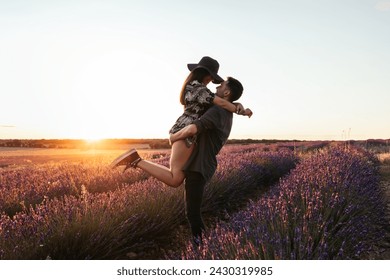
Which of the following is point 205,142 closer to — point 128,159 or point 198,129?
point 198,129

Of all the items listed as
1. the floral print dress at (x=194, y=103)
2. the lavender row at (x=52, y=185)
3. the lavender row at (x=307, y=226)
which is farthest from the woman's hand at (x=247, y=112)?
the lavender row at (x=52, y=185)

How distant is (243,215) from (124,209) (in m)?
1.16

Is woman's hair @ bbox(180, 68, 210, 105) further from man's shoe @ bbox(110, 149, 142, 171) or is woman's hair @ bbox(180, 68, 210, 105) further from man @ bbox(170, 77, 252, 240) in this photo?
man's shoe @ bbox(110, 149, 142, 171)

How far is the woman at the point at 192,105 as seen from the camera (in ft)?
9.15

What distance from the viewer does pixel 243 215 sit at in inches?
125

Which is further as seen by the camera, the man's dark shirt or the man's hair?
the man's hair

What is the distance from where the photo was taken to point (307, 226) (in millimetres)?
2693

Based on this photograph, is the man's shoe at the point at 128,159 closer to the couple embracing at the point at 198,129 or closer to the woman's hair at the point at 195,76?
the couple embracing at the point at 198,129

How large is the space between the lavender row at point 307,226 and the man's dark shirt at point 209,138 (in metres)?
0.48

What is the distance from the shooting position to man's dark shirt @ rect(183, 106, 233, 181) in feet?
9.22

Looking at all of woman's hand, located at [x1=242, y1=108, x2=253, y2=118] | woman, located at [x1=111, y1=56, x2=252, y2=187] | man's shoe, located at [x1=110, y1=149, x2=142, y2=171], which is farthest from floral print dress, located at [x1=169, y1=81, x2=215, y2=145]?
man's shoe, located at [x1=110, y1=149, x2=142, y2=171]

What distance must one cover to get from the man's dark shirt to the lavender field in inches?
19.3
